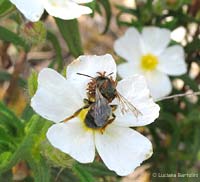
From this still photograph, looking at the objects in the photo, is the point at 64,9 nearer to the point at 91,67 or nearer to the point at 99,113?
the point at 91,67

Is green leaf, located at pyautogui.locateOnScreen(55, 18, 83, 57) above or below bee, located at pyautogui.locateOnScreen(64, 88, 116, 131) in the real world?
below

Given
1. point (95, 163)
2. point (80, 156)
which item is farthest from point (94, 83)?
point (95, 163)

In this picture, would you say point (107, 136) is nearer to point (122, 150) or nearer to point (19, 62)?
point (122, 150)

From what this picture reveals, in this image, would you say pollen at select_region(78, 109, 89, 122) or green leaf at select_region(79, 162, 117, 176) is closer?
pollen at select_region(78, 109, 89, 122)

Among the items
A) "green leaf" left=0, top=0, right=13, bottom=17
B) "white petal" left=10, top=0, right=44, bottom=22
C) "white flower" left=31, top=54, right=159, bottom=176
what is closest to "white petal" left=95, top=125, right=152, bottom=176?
"white flower" left=31, top=54, right=159, bottom=176

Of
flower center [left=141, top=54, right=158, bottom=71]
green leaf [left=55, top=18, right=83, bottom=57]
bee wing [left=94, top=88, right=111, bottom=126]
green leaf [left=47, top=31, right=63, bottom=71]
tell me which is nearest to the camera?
bee wing [left=94, top=88, right=111, bottom=126]

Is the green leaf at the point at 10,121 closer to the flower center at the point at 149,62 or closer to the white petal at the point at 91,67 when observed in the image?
the white petal at the point at 91,67

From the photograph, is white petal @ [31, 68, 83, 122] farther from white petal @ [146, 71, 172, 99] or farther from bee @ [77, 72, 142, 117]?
white petal @ [146, 71, 172, 99]

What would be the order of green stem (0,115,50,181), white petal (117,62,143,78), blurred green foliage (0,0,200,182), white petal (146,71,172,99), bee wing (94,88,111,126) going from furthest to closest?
white petal (146,71,172,99), white petal (117,62,143,78), blurred green foliage (0,0,200,182), green stem (0,115,50,181), bee wing (94,88,111,126)

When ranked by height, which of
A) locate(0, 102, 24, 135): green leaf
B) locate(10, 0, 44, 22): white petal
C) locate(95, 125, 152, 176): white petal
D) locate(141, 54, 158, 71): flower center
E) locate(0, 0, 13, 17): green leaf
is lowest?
locate(141, 54, 158, 71): flower center
